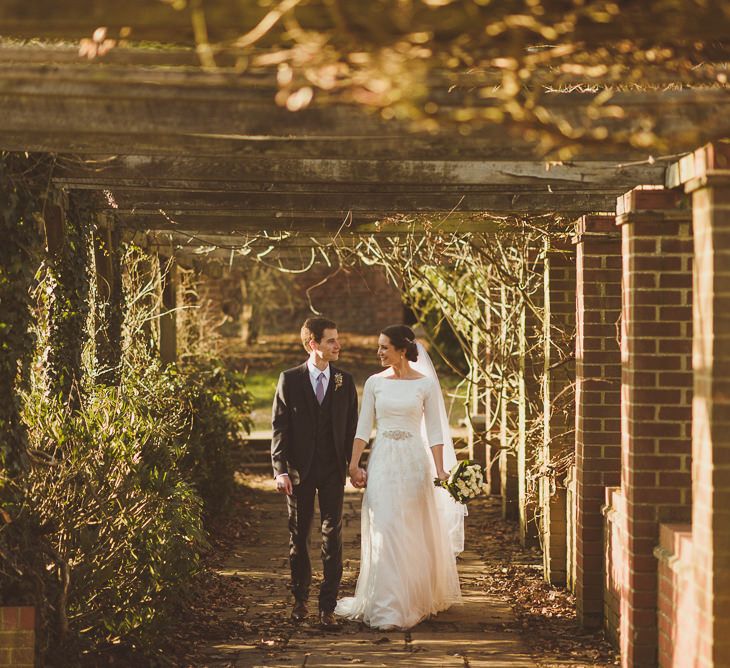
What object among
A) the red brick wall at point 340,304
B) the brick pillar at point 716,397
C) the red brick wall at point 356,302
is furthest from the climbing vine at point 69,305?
the red brick wall at point 356,302

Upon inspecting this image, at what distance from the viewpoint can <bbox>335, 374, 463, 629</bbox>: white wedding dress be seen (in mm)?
7602

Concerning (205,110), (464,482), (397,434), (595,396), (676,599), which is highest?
(205,110)

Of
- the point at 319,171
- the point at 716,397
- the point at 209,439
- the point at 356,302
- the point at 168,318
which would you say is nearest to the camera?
the point at 716,397

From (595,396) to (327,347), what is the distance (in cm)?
177

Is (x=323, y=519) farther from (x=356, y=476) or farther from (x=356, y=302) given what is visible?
(x=356, y=302)

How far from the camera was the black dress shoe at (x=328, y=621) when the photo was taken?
24.6 ft

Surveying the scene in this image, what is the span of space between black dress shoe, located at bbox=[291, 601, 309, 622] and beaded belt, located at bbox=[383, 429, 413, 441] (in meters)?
1.23

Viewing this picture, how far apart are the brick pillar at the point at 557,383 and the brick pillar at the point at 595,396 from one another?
135 centimetres

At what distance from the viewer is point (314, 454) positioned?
767cm

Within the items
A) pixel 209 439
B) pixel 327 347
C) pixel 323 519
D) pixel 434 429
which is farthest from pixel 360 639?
pixel 209 439

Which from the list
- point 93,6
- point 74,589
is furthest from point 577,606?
point 93,6

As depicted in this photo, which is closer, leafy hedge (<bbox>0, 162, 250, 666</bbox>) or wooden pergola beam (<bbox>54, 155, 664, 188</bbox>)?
leafy hedge (<bbox>0, 162, 250, 666</bbox>)

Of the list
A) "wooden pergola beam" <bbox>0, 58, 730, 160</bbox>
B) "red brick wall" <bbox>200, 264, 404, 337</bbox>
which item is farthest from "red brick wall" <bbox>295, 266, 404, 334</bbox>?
"wooden pergola beam" <bbox>0, 58, 730, 160</bbox>

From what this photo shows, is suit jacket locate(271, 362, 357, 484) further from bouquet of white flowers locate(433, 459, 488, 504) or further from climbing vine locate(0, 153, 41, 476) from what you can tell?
climbing vine locate(0, 153, 41, 476)
